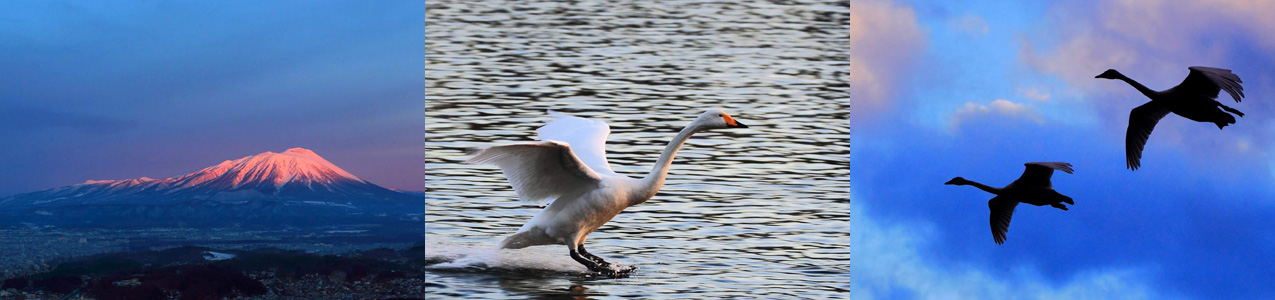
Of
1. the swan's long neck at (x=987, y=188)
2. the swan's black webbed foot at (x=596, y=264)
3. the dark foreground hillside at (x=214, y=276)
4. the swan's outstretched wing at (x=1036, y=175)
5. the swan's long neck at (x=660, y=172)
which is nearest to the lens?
the swan's long neck at (x=660, y=172)

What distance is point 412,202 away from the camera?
20.2 feet

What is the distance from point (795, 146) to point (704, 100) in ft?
1.91

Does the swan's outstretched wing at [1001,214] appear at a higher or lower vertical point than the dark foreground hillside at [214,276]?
higher

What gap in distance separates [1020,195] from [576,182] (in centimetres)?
227

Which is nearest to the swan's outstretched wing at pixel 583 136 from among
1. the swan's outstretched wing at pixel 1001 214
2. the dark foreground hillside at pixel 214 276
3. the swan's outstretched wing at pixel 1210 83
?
the dark foreground hillside at pixel 214 276

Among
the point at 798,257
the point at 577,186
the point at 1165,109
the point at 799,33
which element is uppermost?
the point at 799,33

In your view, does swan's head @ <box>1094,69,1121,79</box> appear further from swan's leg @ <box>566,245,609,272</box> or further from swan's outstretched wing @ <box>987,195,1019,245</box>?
swan's leg @ <box>566,245,609,272</box>

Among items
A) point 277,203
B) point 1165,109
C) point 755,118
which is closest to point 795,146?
point 755,118

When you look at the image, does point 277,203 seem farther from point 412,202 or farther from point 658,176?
point 658,176

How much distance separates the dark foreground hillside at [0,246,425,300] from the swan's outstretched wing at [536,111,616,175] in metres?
1.31

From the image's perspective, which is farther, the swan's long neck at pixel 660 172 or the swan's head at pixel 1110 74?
the swan's head at pixel 1110 74

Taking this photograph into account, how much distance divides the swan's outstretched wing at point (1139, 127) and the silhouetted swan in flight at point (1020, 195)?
42 centimetres

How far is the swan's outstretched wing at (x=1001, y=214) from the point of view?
17.9 feet

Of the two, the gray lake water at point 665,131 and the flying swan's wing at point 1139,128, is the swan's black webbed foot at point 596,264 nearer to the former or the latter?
the gray lake water at point 665,131
